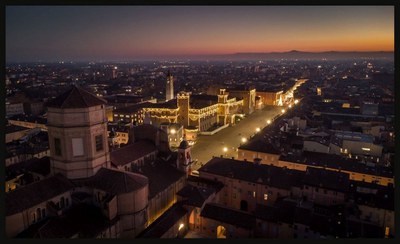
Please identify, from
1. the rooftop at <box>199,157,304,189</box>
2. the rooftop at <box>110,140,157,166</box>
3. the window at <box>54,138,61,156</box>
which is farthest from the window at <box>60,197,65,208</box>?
the rooftop at <box>199,157,304,189</box>

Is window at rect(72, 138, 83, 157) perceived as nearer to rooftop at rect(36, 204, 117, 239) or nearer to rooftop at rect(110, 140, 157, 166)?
rooftop at rect(36, 204, 117, 239)

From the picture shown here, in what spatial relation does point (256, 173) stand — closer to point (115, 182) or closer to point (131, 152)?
point (131, 152)

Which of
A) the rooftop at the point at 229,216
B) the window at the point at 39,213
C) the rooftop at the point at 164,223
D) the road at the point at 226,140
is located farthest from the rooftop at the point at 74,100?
the road at the point at 226,140

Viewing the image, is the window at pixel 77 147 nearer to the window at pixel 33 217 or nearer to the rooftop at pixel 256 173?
the window at pixel 33 217

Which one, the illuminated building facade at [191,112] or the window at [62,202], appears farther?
the illuminated building facade at [191,112]

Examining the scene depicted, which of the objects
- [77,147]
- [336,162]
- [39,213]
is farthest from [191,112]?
[39,213]

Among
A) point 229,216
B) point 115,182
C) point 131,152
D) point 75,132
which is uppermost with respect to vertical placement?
point 75,132

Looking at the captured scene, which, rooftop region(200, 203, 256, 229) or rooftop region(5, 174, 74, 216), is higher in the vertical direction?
rooftop region(5, 174, 74, 216)

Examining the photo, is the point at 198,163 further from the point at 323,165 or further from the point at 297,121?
the point at 297,121
